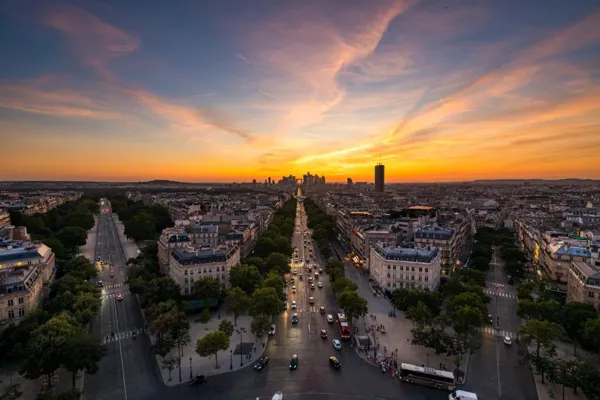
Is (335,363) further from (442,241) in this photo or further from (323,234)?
(323,234)

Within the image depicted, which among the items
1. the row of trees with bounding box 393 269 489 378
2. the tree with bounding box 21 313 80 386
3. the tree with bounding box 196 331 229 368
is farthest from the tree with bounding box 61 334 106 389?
the row of trees with bounding box 393 269 489 378

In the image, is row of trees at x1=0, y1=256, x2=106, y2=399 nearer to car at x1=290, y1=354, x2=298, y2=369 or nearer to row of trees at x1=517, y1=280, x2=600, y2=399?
car at x1=290, y1=354, x2=298, y2=369

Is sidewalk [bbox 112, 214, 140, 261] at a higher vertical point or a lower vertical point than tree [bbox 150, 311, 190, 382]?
lower

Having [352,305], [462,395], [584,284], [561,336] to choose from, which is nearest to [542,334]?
[561,336]

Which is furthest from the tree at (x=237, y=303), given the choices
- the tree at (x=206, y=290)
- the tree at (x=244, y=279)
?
the tree at (x=244, y=279)

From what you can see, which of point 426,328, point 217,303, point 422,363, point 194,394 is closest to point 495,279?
point 426,328

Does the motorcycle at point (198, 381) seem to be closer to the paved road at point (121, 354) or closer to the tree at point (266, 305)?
the paved road at point (121, 354)

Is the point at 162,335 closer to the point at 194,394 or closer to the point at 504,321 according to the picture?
the point at 194,394
